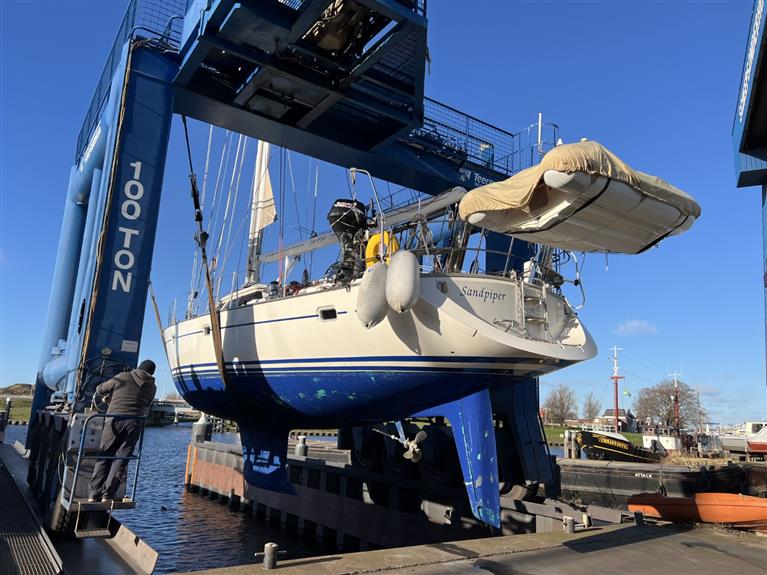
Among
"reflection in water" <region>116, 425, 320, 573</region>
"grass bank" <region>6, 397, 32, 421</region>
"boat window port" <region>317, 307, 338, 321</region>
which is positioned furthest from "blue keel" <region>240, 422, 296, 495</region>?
"grass bank" <region>6, 397, 32, 421</region>

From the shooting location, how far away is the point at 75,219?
14.3 metres

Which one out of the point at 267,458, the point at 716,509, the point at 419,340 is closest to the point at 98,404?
the point at 267,458

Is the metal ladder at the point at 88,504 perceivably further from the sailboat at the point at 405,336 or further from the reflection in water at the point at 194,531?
the reflection in water at the point at 194,531

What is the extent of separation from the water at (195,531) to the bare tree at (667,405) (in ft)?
145

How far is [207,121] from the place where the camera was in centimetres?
993

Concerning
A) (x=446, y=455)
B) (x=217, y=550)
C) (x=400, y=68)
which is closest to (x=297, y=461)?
(x=217, y=550)

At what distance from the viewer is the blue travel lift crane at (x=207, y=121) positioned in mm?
7367

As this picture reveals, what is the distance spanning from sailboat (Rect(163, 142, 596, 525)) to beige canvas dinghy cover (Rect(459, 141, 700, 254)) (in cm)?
85

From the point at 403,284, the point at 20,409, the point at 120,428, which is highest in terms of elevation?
the point at 403,284

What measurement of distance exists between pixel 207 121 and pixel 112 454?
20.6 feet

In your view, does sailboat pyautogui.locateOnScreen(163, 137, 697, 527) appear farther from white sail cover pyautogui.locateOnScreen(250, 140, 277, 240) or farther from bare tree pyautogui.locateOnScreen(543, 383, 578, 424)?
bare tree pyautogui.locateOnScreen(543, 383, 578, 424)

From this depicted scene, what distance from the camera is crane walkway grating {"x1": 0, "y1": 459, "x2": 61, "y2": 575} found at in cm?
468

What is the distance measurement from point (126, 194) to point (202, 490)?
13478 millimetres

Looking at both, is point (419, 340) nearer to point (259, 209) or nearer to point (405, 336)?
point (405, 336)
